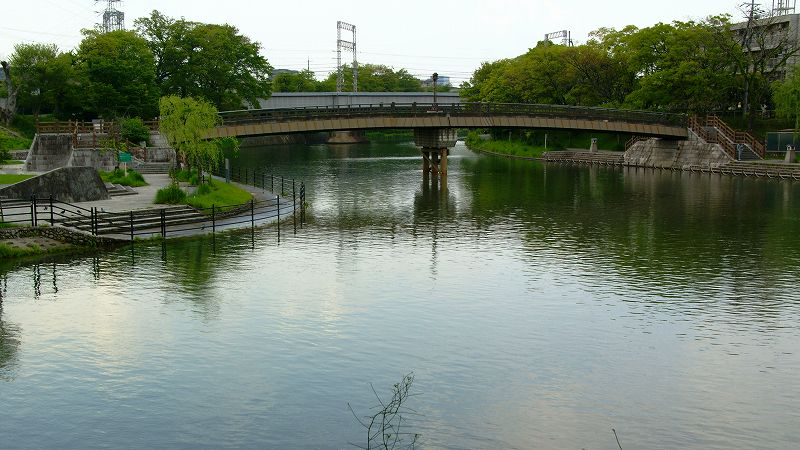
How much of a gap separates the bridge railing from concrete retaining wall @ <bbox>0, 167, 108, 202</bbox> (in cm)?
2034

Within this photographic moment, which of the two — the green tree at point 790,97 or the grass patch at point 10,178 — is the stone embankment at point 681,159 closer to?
the green tree at point 790,97

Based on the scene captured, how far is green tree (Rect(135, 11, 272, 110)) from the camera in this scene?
10112 centimetres

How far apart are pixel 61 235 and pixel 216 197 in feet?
47.0

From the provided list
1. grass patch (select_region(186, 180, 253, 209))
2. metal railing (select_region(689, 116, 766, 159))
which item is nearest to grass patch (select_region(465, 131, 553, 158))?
metal railing (select_region(689, 116, 766, 159))

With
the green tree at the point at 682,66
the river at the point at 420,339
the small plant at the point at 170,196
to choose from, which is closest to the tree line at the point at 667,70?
the green tree at the point at 682,66

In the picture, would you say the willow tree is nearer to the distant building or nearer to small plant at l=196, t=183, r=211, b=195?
small plant at l=196, t=183, r=211, b=195

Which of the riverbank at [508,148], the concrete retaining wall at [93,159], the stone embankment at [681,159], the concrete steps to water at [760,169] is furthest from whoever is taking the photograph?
the riverbank at [508,148]

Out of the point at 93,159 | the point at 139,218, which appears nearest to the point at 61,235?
the point at 139,218

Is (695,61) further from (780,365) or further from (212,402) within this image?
(212,402)

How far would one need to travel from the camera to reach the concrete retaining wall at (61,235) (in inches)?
1510

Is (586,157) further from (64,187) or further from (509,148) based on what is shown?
(64,187)

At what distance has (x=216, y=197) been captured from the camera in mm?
52656

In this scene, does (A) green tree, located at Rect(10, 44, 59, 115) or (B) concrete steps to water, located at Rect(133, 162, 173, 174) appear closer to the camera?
(B) concrete steps to water, located at Rect(133, 162, 173, 174)

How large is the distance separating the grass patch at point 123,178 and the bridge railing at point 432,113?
12.6 meters
